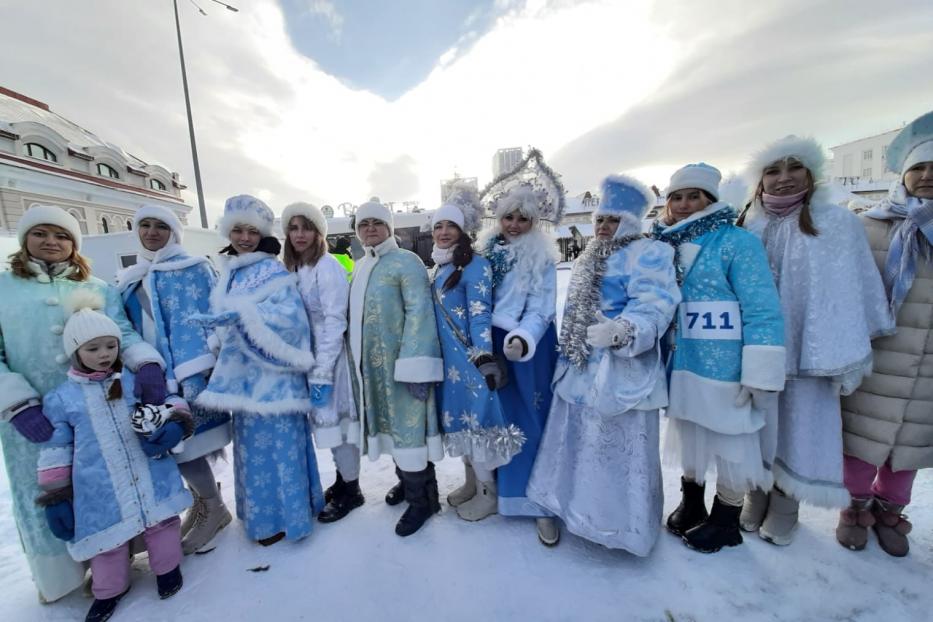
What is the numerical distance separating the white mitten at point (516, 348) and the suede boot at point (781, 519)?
68.4 inches

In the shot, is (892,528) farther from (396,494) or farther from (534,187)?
(396,494)

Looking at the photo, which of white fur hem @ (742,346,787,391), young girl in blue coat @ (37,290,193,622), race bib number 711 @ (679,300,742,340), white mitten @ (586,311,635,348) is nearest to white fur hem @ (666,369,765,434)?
white fur hem @ (742,346,787,391)

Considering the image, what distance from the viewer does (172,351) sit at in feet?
7.44

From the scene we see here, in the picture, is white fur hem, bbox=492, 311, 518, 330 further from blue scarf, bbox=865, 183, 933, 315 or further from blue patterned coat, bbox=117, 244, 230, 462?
blue scarf, bbox=865, 183, 933, 315

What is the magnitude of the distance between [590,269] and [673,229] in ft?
1.62

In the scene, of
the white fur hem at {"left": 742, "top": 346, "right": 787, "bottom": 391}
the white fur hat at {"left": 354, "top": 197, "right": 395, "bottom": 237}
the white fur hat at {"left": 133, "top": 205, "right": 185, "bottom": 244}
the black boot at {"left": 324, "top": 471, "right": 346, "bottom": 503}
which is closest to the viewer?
the white fur hem at {"left": 742, "top": 346, "right": 787, "bottom": 391}

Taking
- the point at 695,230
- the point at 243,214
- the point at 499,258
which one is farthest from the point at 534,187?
the point at 243,214

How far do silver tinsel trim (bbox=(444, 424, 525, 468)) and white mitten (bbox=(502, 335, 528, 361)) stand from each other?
0.47 meters

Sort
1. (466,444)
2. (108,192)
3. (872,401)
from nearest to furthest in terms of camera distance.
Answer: (872,401) → (466,444) → (108,192)

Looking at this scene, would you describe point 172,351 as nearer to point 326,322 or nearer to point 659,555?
point 326,322

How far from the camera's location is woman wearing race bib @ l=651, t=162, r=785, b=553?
1.81 m

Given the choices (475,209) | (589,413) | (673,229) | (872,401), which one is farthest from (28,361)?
(872,401)

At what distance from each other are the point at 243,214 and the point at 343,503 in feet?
7.00

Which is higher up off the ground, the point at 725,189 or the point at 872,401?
the point at 725,189
